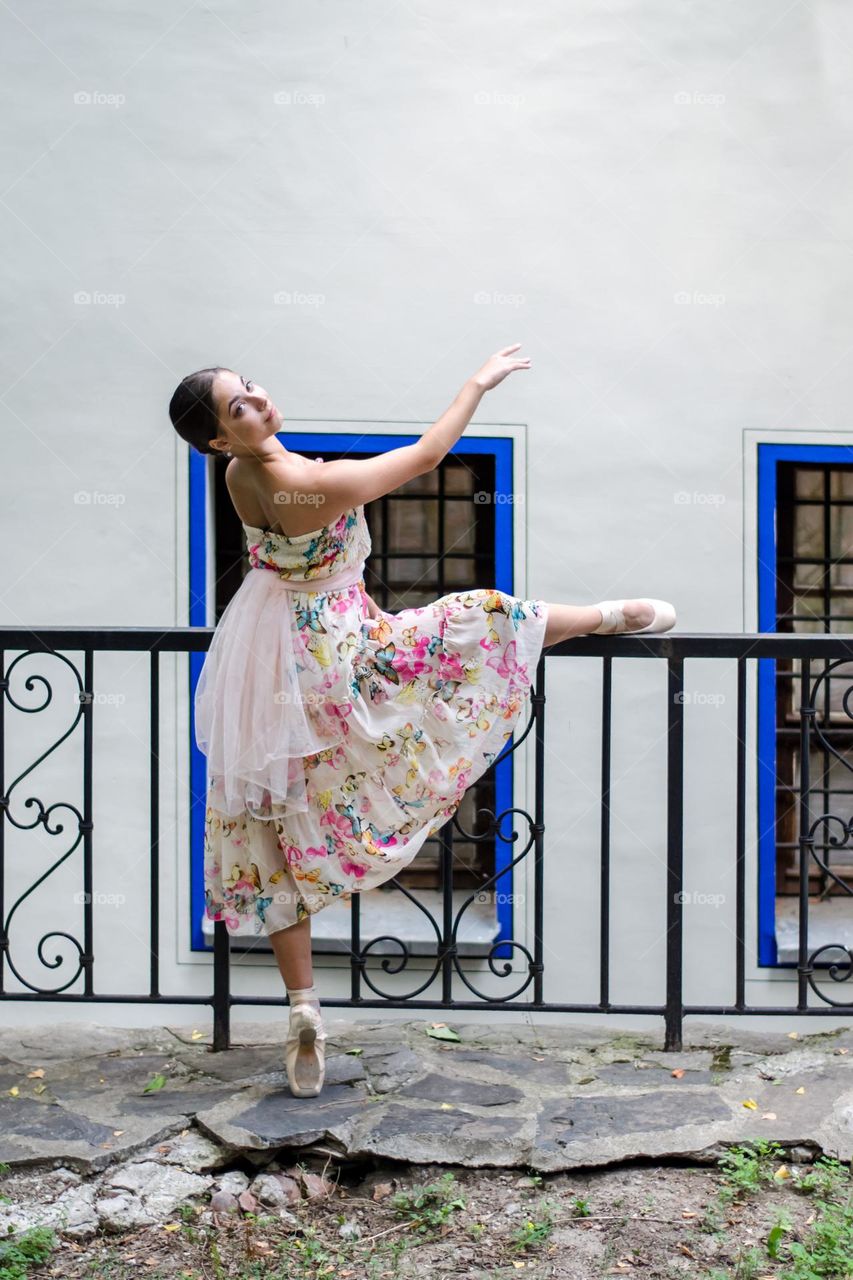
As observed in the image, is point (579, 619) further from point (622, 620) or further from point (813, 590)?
point (813, 590)

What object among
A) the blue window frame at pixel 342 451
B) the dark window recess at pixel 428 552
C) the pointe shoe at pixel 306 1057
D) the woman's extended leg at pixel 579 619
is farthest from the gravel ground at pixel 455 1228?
the dark window recess at pixel 428 552

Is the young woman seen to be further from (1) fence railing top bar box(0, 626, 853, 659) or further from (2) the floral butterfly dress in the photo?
(1) fence railing top bar box(0, 626, 853, 659)

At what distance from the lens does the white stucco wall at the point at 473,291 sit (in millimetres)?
5555

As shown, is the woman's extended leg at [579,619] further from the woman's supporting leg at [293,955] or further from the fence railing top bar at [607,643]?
the woman's supporting leg at [293,955]

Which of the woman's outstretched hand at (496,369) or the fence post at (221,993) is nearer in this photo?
the woman's outstretched hand at (496,369)

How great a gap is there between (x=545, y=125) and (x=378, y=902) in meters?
3.56

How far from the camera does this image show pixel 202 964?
5.68 m

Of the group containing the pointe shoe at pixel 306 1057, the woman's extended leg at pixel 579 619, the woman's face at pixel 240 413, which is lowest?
the pointe shoe at pixel 306 1057

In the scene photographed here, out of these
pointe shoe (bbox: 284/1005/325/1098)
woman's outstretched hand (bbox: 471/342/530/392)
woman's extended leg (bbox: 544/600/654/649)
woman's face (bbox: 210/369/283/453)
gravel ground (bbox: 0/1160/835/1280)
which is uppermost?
woman's outstretched hand (bbox: 471/342/530/392)

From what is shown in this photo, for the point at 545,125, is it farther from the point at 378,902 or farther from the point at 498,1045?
the point at 498,1045

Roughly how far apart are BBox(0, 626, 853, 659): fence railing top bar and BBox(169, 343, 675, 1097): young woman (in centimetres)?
26

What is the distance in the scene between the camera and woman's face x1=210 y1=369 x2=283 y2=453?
2820 mm

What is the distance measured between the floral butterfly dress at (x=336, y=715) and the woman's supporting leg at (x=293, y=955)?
0.11 ft

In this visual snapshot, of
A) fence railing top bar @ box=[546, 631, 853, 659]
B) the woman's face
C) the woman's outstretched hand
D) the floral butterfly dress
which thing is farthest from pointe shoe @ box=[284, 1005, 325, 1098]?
the woman's outstretched hand
